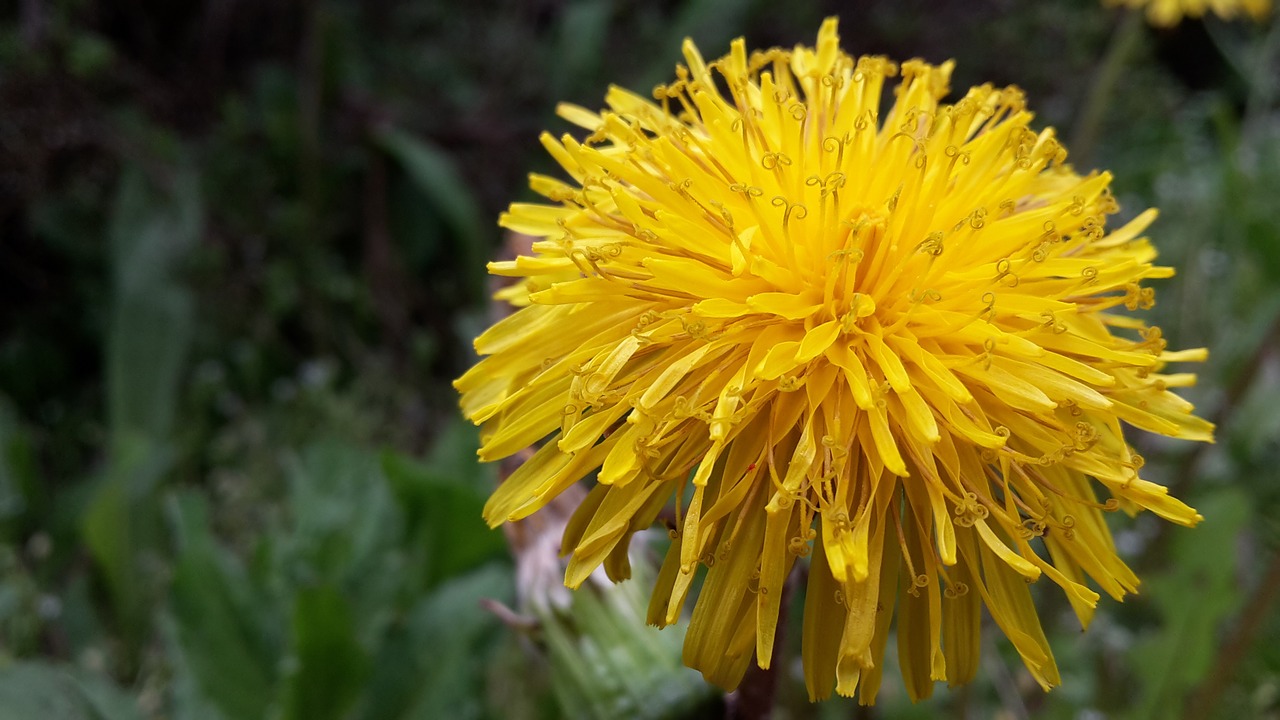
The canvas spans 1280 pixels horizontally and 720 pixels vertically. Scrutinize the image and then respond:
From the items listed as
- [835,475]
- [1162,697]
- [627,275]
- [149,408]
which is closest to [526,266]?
[627,275]

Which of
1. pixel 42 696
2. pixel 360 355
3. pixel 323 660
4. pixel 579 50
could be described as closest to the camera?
pixel 42 696

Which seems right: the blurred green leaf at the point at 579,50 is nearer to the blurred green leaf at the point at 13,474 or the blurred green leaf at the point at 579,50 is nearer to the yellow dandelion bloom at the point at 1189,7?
the yellow dandelion bloom at the point at 1189,7

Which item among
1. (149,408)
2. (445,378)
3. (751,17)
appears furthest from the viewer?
(751,17)

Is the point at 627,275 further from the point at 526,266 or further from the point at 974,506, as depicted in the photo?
the point at 974,506

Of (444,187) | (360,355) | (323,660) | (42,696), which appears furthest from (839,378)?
(360,355)

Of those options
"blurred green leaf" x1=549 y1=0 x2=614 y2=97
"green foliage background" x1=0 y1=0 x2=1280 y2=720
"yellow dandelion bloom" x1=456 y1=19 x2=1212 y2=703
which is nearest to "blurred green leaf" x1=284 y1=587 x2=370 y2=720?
"green foliage background" x1=0 y1=0 x2=1280 y2=720

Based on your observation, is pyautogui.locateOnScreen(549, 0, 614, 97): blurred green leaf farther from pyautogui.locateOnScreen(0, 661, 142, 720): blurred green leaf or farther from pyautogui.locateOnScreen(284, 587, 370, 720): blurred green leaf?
pyautogui.locateOnScreen(0, 661, 142, 720): blurred green leaf

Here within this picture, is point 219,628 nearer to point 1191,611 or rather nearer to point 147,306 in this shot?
point 147,306
